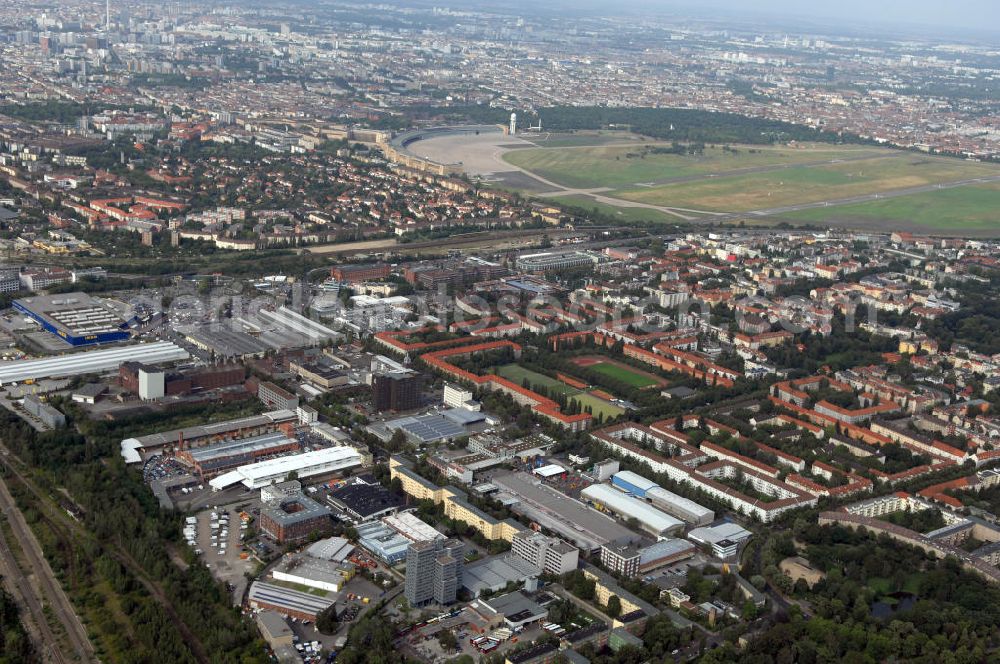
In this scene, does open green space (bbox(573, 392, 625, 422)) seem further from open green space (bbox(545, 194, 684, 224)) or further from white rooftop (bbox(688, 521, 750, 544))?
open green space (bbox(545, 194, 684, 224))

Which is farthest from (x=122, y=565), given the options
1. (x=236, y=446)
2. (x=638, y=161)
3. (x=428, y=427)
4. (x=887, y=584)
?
(x=638, y=161)

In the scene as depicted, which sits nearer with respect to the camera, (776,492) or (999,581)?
(999,581)

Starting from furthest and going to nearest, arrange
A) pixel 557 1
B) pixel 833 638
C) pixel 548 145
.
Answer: pixel 557 1 → pixel 548 145 → pixel 833 638

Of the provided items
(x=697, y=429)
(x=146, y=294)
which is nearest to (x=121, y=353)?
(x=146, y=294)

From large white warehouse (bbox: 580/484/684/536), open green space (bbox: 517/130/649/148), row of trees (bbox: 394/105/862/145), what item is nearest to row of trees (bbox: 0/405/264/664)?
large white warehouse (bbox: 580/484/684/536)

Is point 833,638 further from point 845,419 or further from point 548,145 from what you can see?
point 548,145

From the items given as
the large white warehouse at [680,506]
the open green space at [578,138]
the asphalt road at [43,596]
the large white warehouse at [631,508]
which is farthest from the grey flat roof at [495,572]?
the open green space at [578,138]

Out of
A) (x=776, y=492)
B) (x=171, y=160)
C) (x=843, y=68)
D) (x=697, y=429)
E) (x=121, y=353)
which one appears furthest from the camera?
(x=843, y=68)
